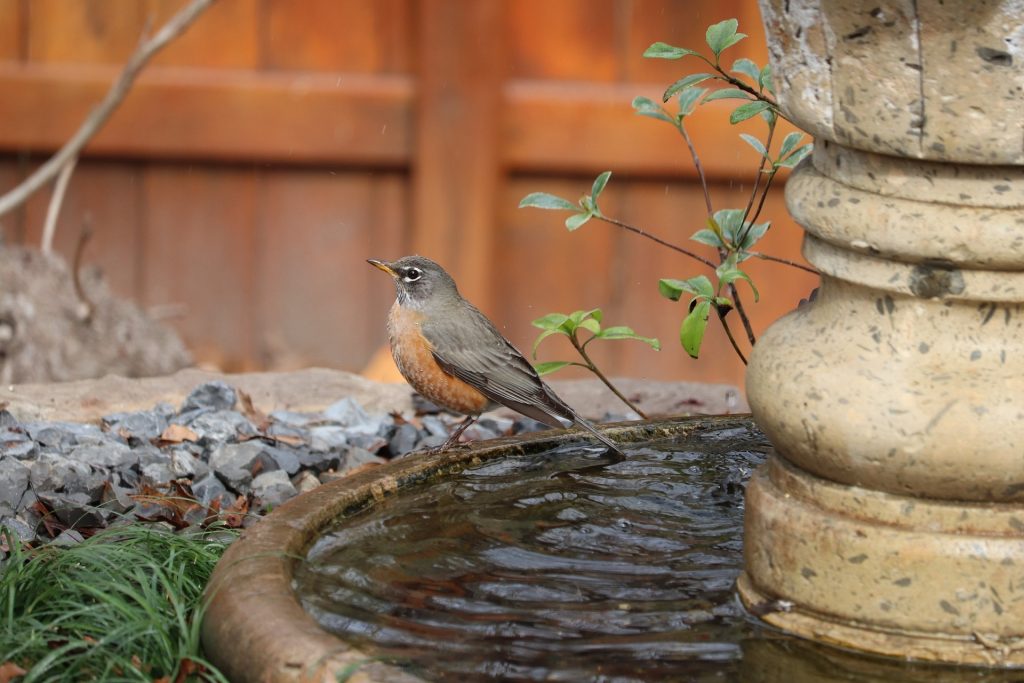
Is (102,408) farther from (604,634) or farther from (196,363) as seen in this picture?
(604,634)

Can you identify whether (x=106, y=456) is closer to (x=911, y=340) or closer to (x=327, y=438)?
(x=327, y=438)

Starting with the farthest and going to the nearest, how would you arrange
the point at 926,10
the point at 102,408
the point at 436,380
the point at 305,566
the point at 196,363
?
the point at 196,363, the point at 102,408, the point at 436,380, the point at 305,566, the point at 926,10

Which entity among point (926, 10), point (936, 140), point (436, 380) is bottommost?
point (436, 380)

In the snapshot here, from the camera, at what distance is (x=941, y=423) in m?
2.31

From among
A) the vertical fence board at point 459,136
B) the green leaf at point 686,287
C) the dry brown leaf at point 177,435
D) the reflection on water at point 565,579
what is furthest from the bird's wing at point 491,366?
the vertical fence board at point 459,136

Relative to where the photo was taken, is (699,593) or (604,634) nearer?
(604,634)

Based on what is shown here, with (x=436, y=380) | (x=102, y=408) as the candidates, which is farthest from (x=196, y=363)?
(x=436, y=380)

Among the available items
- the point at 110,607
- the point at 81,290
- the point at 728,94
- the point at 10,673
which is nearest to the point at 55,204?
the point at 81,290

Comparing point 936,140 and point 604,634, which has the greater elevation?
point 936,140

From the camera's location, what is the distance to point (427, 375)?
4.38m

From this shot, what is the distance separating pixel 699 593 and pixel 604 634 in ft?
0.96

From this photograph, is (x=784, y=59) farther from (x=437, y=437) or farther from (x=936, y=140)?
(x=437, y=437)

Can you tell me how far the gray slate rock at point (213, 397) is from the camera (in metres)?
4.65

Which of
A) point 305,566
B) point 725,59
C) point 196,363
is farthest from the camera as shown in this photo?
point 196,363
